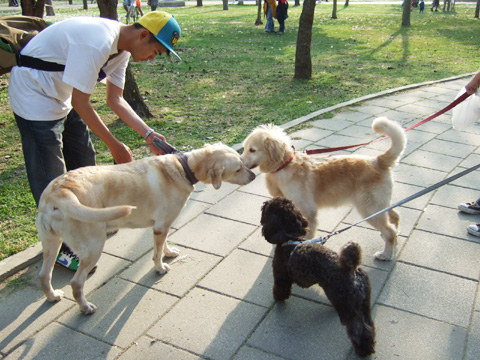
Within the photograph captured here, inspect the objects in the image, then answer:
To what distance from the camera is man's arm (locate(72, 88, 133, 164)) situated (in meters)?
3.40

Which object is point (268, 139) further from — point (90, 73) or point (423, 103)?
point (423, 103)

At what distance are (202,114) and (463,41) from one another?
13.7 meters

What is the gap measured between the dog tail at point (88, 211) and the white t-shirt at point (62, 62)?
90cm

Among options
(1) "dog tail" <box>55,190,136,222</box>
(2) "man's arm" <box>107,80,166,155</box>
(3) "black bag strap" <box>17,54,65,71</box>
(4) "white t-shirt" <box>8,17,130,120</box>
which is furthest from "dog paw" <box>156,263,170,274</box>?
(3) "black bag strap" <box>17,54,65,71</box>

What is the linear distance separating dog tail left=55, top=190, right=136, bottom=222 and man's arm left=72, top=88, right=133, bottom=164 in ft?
2.57

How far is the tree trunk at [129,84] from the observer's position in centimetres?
746

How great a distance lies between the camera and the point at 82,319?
3.25 meters

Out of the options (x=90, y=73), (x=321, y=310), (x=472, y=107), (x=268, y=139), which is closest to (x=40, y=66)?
(x=90, y=73)

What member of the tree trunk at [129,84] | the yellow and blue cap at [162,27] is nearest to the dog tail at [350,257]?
the yellow and blue cap at [162,27]

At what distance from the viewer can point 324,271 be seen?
115 inches

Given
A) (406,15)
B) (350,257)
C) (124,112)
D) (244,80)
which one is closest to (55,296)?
(124,112)

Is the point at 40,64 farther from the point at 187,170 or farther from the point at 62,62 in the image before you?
the point at 187,170

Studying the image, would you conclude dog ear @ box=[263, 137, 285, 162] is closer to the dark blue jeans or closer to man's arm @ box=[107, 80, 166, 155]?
man's arm @ box=[107, 80, 166, 155]

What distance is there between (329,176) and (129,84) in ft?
Result: 15.9
